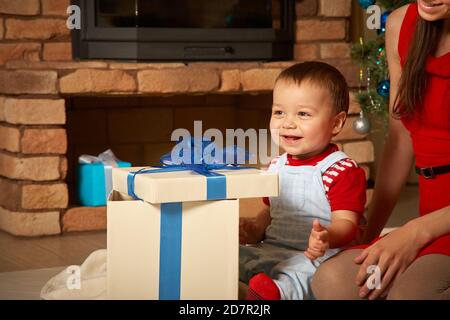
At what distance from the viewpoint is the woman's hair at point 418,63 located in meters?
1.50

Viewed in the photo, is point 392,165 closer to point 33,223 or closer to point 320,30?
point 33,223

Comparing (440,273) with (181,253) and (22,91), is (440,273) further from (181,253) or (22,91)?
(22,91)

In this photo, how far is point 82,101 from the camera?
326 centimetres

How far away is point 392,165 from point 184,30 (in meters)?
1.51

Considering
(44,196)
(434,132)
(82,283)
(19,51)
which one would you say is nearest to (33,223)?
(44,196)

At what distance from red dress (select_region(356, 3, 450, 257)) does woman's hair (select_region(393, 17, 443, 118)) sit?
0.05ft

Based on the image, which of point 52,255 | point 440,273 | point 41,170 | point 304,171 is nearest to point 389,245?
point 440,273

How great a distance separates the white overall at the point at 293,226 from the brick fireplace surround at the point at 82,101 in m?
1.30

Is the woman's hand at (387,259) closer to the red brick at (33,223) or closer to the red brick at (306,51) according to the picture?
the red brick at (33,223)

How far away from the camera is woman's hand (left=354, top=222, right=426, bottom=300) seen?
4.38 ft

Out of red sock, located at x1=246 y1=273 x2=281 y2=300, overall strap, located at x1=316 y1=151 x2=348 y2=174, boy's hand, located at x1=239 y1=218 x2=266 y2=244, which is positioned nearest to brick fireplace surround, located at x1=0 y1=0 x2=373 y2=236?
boy's hand, located at x1=239 y1=218 x2=266 y2=244

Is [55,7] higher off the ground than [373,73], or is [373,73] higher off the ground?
[55,7]

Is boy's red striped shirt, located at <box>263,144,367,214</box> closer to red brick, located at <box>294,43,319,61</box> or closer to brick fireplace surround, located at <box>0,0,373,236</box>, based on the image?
brick fireplace surround, located at <box>0,0,373,236</box>

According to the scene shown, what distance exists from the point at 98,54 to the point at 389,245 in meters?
1.80
